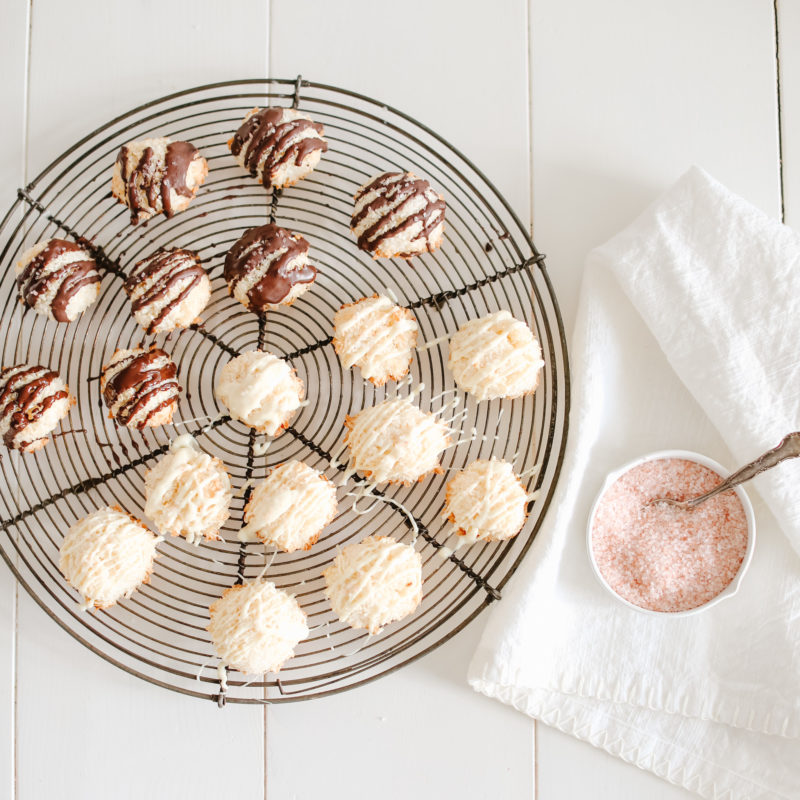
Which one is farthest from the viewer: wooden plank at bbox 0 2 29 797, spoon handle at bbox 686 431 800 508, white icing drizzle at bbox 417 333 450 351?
wooden plank at bbox 0 2 29 797

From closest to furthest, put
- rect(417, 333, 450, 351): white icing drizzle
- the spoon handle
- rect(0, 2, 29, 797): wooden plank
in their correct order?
the spoon handle → rect(417, 333, 450, 351): white icing drizzle → rect(0, 2, 29, 797): wooden plank

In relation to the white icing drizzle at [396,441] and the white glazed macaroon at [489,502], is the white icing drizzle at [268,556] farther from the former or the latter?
the white glazed macaroon at [489,502]

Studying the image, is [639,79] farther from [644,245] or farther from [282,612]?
[282,612]

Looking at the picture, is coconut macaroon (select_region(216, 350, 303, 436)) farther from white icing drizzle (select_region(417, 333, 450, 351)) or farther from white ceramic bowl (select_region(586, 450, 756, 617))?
white ceramic bowl (select_region(586, 450, 756, 617))

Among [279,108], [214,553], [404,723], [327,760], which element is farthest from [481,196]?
[327,760]

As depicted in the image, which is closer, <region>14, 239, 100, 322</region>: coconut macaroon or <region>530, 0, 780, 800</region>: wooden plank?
<region>14, 239, 100, 322</region>: coconut macaroon

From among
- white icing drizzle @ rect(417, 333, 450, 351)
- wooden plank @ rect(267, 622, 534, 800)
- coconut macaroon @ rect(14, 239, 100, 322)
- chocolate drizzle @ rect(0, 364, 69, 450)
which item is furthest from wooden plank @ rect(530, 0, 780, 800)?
chocolate drizzle @ rect(0, 364, 69, 450)

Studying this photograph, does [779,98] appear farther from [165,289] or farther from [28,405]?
[28,405]
